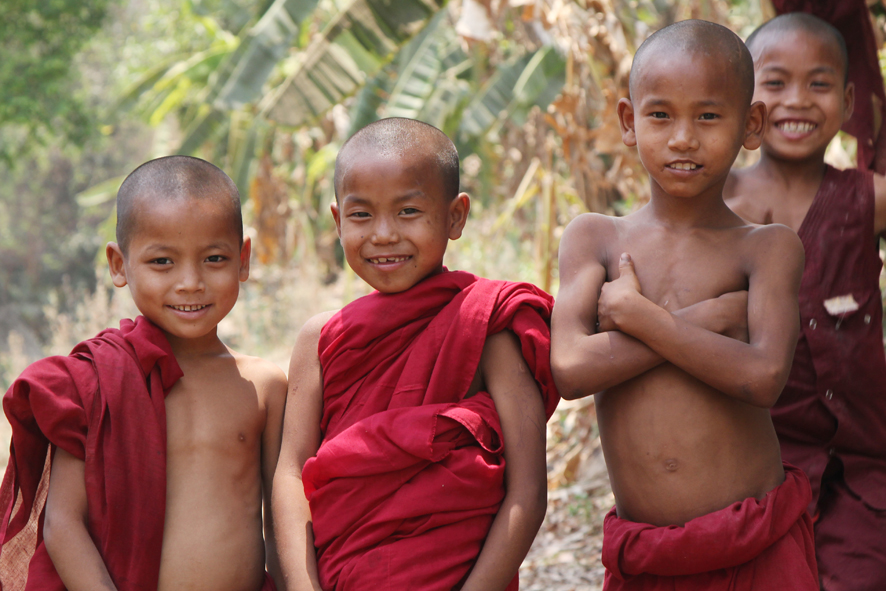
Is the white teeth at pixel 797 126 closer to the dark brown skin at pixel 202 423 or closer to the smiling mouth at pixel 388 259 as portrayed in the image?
the smiling mouth at pixel 388 259

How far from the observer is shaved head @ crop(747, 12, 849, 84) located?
8.66 feet

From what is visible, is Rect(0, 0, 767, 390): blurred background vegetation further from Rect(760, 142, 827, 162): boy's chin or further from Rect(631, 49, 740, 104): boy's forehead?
Rect(631, 49, 740, 104): boy's forehead

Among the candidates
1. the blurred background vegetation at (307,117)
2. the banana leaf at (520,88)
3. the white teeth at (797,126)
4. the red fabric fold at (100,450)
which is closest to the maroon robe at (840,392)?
the white teeth at (797,126)

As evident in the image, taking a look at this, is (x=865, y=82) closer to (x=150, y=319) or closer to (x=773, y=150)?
(x=773, y=150)

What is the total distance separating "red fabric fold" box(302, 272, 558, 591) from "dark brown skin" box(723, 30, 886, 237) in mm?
957

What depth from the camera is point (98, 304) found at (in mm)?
8367

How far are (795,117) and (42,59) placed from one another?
500 inches

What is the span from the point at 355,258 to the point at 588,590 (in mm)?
2427

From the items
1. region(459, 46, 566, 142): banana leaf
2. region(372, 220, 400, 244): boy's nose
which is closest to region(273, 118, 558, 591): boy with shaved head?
region(372, 220, 400, 244): boy's nose

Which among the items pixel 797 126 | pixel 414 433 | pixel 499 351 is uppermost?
pixel 797 126

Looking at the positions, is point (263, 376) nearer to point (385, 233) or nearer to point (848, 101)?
point (385, 233)

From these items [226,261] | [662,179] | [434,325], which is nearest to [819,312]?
[662,179]

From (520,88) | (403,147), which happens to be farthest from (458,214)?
(520,88)

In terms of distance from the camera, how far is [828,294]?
2.51 meters
